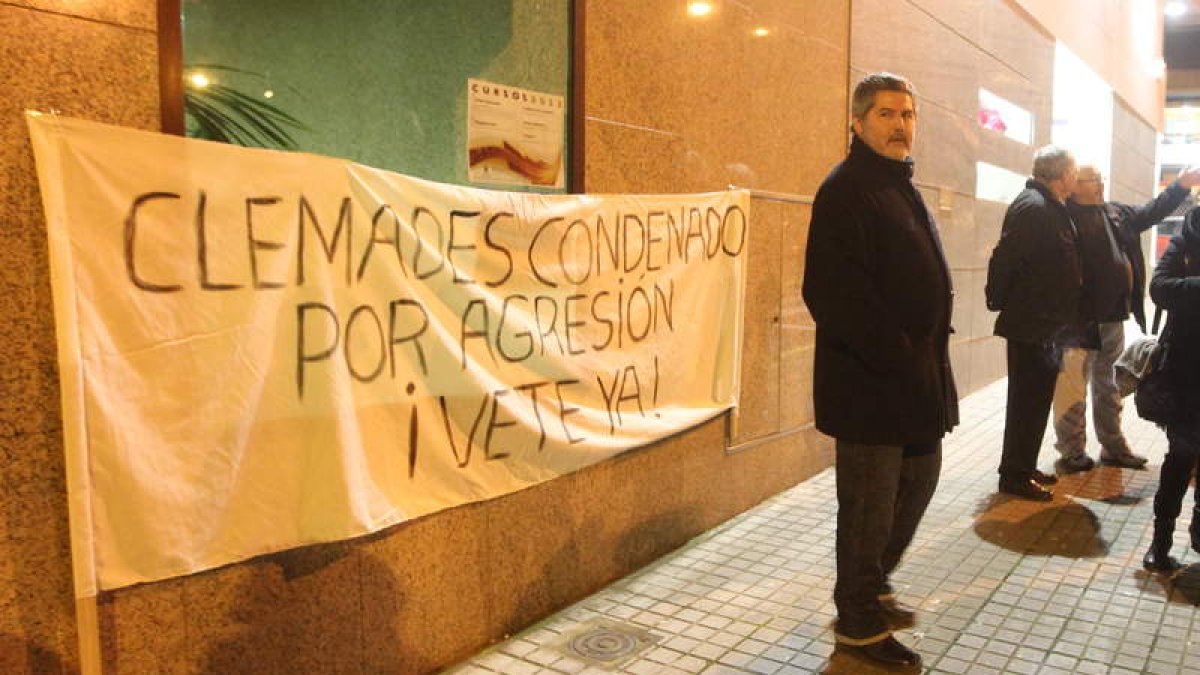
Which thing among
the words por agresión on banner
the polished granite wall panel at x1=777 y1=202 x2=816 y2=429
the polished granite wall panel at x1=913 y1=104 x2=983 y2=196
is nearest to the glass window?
the words por agresión on banner

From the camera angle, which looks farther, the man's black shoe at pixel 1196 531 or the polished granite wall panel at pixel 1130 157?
the polished granite wall panel at pixel 1130 157

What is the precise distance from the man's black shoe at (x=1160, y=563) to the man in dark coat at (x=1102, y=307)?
1.74 meters

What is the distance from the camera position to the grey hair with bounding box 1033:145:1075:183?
213 inches

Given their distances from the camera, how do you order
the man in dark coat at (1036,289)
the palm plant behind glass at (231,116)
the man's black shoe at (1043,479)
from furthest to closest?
the man's black shoe at (1043,479)
the man in dark coat at (1036,289)
the palm plant behind glass at (231,116)

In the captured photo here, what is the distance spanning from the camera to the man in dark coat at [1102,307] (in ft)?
18.9

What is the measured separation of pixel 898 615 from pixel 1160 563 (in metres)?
1.48

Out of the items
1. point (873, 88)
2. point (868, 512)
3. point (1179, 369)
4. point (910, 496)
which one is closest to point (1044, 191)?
point (1179, 369)

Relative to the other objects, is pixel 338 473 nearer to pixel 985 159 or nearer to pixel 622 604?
pixel 622 604

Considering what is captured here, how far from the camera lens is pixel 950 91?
336 inches

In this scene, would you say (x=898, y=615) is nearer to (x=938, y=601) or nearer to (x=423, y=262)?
(x=938, y=601)

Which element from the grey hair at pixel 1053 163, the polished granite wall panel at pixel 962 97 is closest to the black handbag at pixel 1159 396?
the grey hair at pixel 1053 163

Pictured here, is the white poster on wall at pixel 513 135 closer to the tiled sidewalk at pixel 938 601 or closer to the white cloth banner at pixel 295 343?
the white cloth banner at pixel 295 343

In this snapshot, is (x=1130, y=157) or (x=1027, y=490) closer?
(x=1027, y=490)

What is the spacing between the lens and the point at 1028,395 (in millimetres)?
5453
